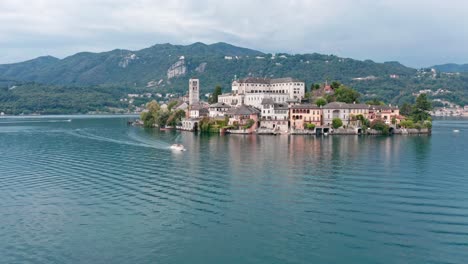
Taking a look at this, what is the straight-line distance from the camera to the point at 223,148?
68.9 metres

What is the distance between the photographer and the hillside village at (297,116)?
9788 centimetres

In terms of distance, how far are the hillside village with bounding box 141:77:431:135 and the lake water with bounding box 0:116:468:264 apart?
40650 mm

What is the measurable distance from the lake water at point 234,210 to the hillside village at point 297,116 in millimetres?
40650

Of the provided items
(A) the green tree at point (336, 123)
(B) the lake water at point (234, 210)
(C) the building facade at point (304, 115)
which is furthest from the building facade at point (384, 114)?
(B) the lake water at point (234, 210)

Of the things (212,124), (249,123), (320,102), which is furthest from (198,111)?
(320,102)

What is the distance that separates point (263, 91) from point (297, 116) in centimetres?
2297

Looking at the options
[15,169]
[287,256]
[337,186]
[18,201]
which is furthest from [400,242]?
[15,169]

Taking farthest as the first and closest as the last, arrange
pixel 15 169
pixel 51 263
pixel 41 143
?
pixel 41 143 < pixel 15 169 < pixel 51 263

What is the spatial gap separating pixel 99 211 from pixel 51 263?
356 inches

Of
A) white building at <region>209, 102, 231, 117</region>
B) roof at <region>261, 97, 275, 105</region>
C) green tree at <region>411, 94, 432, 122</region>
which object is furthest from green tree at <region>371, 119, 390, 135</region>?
white building at <region>209, 102, 231, 117</region>

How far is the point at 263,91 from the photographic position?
11912 centimetres

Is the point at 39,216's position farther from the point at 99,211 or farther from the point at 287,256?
the point at 287,256

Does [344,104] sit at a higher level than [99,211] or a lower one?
higher

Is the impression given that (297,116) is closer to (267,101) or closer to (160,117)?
(267,101)
